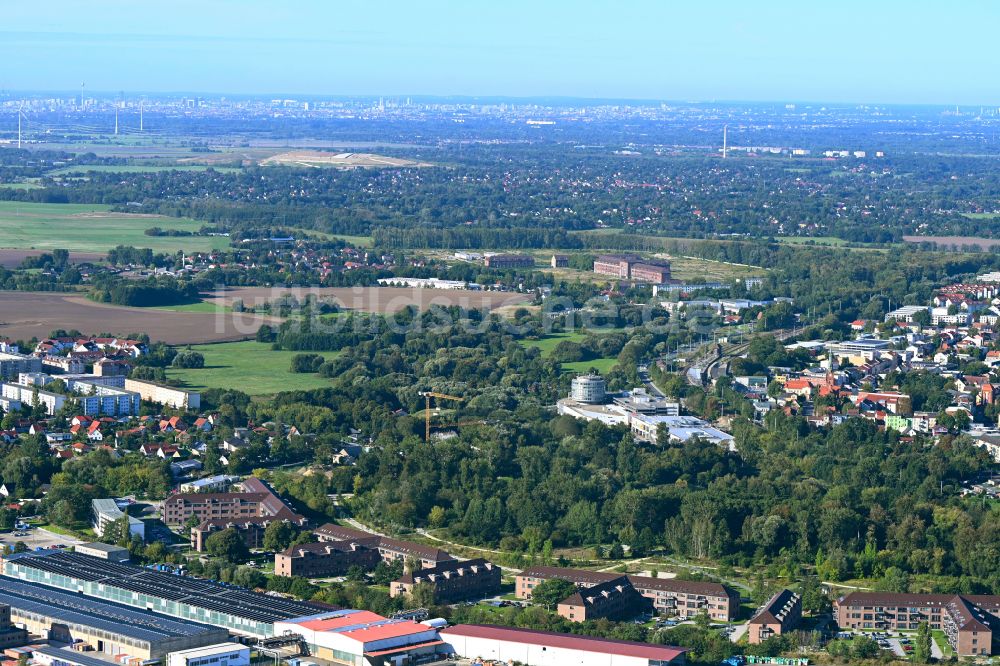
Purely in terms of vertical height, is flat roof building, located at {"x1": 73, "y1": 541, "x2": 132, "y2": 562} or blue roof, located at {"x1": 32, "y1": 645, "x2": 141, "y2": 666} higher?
blue roof, located at {"x1": 32, "y1": 645, "x2": 141, "y2": 666}

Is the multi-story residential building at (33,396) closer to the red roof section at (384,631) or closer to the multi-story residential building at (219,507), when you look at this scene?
the multi-story residential building at (219,507)

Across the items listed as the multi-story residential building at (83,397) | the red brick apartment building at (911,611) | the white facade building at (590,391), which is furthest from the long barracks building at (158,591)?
the white facade building at (590,391)

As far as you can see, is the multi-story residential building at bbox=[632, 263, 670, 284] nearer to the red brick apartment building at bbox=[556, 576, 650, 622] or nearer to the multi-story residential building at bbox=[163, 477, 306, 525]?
the multi-story residential building at bbox=[163, 477, 306, 525]

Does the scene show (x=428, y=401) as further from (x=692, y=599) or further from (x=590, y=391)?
(x=692, y=599)

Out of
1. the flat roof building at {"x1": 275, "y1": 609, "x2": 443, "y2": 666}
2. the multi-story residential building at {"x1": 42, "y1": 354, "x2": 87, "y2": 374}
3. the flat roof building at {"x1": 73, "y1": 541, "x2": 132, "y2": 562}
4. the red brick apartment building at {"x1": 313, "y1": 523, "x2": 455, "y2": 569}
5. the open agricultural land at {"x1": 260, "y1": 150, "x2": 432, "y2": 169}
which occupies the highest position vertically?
the flat roof building at {"x1": 275, "y1": 609, "x2": 443, "y2": 666}

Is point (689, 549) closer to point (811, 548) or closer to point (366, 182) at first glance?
point (811, 548)

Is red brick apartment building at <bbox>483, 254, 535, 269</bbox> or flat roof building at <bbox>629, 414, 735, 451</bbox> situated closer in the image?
flat roof building at <bbox>629, 414, 735, 451</bbox>

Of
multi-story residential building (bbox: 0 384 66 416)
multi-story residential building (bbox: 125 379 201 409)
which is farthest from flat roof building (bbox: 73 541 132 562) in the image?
multi-story residential building (bbox: 0 384 66 416)

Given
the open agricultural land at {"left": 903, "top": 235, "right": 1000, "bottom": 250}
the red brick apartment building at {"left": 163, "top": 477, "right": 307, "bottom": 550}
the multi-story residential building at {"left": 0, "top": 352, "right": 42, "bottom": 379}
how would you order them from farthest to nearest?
the open agricultural land at {"left": 903, "top": 235, "right": 1000, "bottom": 250} < the multi-story residential building at {"left": 0, "top": 352, "right": 42, "bottom": 379} < the red brick apartment building at {"left": 163, "top": 477, "right": 307, "bottom": 550}

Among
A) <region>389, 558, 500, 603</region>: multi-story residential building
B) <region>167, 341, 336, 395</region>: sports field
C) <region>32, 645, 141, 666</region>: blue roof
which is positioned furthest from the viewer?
<region>167, 341, 336, 395</region>: sports field
